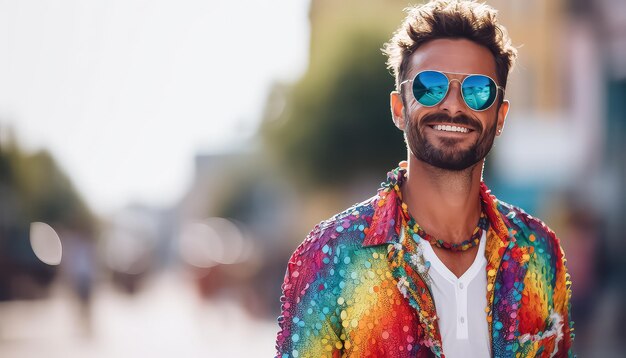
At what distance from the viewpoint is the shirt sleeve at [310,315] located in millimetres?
2885

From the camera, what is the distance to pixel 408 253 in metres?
3.05

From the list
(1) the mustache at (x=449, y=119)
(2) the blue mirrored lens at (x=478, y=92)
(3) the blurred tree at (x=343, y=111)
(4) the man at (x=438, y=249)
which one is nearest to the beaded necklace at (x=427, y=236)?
(4) the man at (x=438, y=249)

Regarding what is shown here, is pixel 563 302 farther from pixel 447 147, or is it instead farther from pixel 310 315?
pixel 310 315

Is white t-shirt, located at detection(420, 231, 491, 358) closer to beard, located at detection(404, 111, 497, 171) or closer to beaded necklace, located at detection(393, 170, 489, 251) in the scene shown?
beaded necklace, located at detection(393, 170, 489, 251)

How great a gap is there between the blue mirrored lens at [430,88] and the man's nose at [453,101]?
0.05 ft

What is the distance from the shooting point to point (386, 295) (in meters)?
2.96

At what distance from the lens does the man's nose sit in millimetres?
3158

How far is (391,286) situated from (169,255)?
129 meters

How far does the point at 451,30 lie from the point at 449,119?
0.29 metres

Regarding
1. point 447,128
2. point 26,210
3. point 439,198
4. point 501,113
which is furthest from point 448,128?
point 26,210

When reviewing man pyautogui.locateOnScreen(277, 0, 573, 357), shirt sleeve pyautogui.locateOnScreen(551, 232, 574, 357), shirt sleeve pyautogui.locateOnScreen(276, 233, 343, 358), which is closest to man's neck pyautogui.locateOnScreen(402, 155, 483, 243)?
man pyautogui.locateOnScreen(277, 0, 573, 357)

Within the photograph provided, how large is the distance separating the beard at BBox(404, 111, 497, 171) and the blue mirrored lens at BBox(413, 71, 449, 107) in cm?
5

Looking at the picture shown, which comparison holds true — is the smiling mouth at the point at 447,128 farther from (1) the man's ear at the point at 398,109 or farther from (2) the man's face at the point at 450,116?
(1) the man's ear at the point at 398,109

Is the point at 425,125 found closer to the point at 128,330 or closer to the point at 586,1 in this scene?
the point at 128,330
